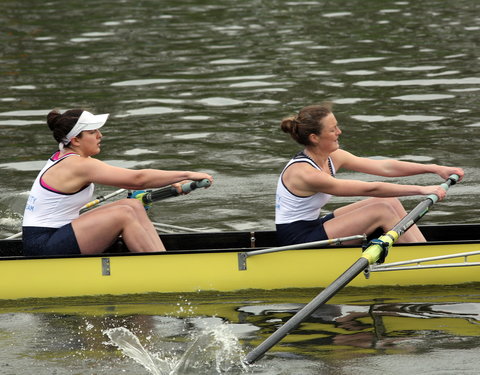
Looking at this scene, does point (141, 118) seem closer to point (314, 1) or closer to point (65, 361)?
point (65, 361)

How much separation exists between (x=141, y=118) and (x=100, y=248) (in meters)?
8.75

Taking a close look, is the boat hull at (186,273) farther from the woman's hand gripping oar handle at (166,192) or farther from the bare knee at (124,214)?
the woman's hand gripping oar handle at (166,192)

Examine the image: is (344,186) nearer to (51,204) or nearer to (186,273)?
(186,273)

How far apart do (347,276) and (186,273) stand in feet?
6.25

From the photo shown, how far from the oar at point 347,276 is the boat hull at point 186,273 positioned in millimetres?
679

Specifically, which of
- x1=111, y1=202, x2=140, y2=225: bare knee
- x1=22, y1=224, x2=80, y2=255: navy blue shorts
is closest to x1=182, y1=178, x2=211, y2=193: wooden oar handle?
x1=111, y1=202, x2=140, y2=225: bare knee

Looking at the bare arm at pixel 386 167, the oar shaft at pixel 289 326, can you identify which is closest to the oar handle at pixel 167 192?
the bare arm at pixel 386 167

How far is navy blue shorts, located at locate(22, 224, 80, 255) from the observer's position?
9.21 meters

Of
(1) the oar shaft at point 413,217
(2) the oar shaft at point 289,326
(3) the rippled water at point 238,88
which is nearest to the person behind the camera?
(2) the oar shaft at point 289,326

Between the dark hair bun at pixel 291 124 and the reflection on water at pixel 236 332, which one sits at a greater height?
the dark hair bun at pixel 291 124

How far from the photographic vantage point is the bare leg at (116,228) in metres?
9.19

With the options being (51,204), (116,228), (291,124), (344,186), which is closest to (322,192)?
(344,186)

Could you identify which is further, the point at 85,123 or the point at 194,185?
the point at 194,185

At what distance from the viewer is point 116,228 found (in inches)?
364
